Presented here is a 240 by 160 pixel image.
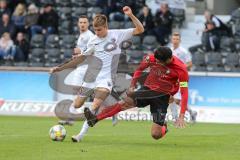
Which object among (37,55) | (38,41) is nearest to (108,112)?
(37,55)

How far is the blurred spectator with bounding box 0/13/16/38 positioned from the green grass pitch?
A: 1016 cm

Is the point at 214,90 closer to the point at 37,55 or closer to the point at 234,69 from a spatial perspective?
the point at 234,69

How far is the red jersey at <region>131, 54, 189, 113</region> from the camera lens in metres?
13.6

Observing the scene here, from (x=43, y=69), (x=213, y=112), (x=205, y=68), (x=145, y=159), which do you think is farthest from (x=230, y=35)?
(x=145, y=159)

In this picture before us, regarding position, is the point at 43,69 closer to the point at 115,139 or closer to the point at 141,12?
the point at 141,12

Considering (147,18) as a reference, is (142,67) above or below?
above

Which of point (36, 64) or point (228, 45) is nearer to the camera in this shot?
point (228, 45)

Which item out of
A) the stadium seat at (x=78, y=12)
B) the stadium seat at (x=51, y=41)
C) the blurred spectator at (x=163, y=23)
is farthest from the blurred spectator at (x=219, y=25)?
the stadium seat at (x=51, y=41)

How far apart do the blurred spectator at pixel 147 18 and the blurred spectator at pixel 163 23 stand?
0.72 feet

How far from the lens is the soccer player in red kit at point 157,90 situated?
13664 millimetres

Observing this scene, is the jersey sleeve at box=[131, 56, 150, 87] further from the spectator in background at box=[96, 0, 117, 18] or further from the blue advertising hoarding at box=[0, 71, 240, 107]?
the spectator in background at box=[96, 0, 117, 18]

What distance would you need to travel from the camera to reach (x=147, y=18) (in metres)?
26.7

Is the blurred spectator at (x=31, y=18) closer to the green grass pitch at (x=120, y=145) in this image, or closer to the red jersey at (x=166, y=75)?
the green grass pitch at (x=120, y=145)

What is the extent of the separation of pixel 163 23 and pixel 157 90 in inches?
499
